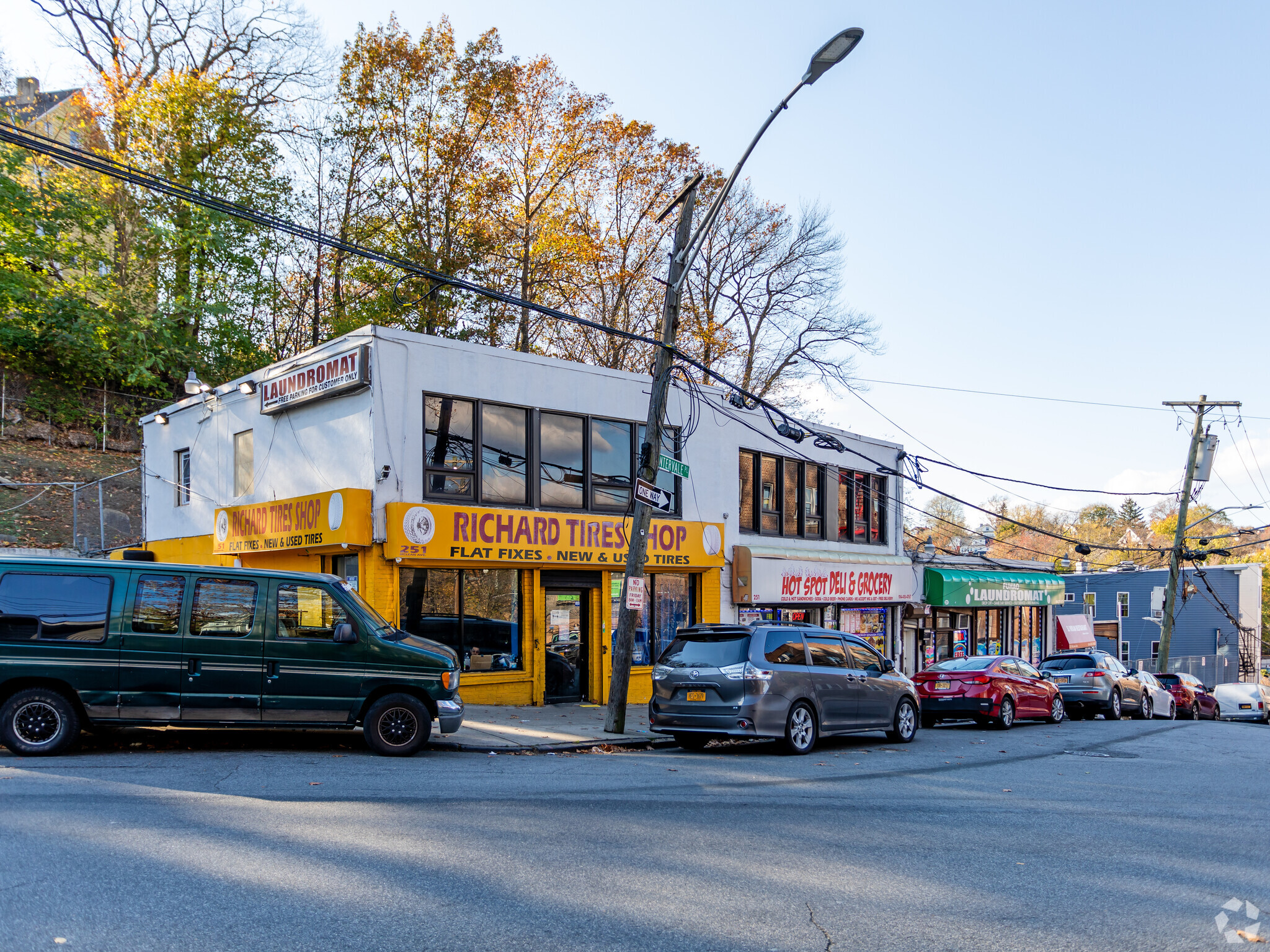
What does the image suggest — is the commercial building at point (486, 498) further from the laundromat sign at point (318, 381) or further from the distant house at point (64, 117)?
the distant house at point (64, 117)

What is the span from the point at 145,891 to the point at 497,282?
28113 mm

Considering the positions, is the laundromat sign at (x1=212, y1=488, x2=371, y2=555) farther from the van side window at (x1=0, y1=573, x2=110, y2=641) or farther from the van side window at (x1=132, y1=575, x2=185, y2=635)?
the van side window at (x1=0, y1=573, x2=110, y2=641)

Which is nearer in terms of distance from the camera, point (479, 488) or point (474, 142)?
point (479, 488)

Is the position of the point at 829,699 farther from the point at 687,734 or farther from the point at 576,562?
the point at 576,562

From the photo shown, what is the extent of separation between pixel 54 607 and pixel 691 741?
796 cm

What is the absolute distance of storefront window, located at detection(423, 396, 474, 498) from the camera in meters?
17.0

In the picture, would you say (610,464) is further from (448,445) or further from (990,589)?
(990,589)

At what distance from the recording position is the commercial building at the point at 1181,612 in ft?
195

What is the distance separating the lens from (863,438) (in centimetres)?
2709

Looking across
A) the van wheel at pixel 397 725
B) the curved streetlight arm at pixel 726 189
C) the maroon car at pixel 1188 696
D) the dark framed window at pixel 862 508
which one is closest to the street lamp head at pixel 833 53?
the curved streetlight arm at pixel 726 189

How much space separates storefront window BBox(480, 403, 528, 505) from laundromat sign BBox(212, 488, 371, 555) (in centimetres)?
243

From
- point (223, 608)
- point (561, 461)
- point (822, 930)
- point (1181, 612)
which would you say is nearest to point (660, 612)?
point (561, 461)

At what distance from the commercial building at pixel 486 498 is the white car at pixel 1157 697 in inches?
329

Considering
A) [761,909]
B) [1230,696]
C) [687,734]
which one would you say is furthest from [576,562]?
[1230,696]
